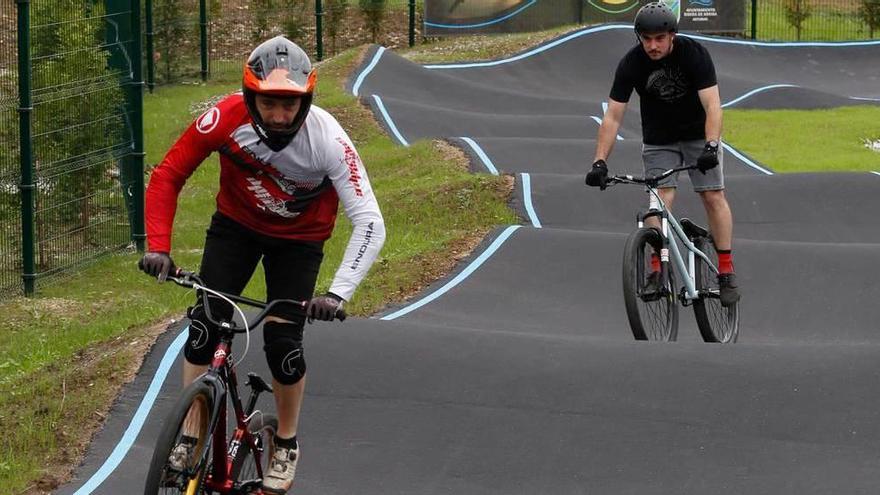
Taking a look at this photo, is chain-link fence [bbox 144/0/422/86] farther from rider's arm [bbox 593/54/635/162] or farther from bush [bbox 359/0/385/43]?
rider's arm [bbox 593/54/635/162]

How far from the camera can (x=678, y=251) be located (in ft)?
29.4

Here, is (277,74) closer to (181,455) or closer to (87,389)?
(181,455)

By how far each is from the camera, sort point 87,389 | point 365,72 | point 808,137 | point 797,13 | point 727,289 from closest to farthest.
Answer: point 87,389
point 727,289
point 808,137
point 365,72
point 797,13

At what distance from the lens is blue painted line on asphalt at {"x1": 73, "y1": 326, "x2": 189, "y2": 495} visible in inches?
262

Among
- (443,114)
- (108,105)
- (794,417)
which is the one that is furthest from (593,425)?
(443,114)

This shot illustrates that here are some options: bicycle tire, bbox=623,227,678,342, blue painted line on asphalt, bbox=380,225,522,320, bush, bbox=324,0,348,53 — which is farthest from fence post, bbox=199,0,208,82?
bicycle tire, bbox=623,227,678,342

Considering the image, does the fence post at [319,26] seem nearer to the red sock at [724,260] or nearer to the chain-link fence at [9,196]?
the chain-link fence at [9,196]

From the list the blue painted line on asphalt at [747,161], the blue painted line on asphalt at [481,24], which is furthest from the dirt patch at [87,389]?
the blue painted line on asphalt at [481,24]

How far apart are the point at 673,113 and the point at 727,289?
4.08 feet

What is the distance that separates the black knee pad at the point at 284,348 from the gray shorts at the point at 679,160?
13.3ft

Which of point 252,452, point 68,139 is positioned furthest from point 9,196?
point 252,452

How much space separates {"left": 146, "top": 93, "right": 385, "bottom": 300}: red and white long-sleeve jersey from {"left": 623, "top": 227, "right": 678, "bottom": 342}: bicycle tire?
3034mm

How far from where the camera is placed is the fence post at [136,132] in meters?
14.4

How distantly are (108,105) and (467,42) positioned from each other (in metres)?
18.6
